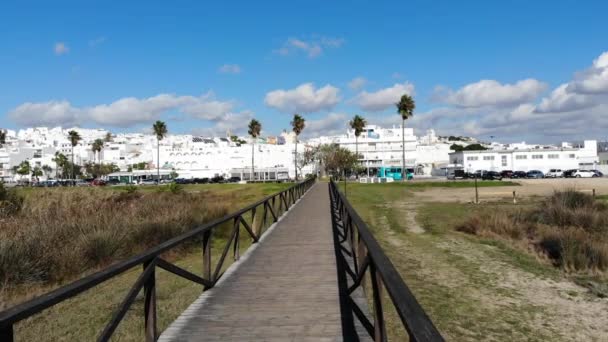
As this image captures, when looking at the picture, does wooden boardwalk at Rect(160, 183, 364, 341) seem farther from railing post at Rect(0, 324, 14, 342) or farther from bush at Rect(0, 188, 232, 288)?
bush at Rect(0, 188, 232, 288)

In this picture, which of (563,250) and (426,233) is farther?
(426,233)

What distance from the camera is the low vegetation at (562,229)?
13461mm

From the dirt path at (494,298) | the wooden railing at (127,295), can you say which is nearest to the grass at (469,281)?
the dirt path at (494,298)

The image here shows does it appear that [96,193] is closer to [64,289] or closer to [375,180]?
[64,289]

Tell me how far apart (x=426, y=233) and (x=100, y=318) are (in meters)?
14.8

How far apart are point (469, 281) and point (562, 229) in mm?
8921

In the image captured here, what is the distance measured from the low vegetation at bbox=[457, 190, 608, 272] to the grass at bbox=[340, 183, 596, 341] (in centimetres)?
66

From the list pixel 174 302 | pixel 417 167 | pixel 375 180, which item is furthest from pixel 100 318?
pixel 417 167

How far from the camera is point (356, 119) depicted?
8231cm

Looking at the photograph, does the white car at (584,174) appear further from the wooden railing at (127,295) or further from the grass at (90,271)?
the wooden railing at (127,295)

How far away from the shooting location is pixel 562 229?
17938mm

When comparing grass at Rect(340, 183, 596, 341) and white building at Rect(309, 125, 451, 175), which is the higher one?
white building at Rect(309, 125, 451, 175)

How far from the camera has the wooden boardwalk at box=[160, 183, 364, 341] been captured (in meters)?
4.88

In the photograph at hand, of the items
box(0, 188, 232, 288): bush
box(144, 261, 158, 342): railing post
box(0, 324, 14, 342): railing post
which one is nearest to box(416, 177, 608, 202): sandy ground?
box(0, 188, 232, 288): bush
